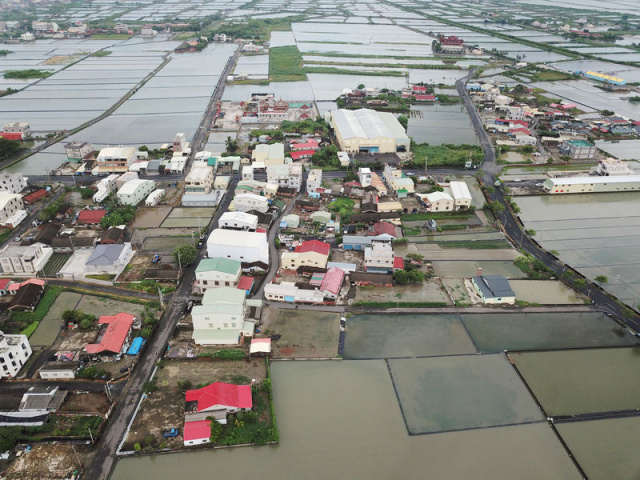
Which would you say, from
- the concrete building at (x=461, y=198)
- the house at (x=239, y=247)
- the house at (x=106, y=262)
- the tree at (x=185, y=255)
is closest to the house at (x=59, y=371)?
the house at (x=106, y=262)

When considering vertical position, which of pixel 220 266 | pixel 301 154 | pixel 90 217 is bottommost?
pixel 90 217

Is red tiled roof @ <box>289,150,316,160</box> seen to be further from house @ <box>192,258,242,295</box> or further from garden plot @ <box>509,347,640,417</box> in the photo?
garden plot @ <box>509,347,640,417</box>

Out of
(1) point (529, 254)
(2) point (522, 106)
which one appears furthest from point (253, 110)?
(1) point (529, 254)

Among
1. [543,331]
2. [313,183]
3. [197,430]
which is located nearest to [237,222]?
[313,183]

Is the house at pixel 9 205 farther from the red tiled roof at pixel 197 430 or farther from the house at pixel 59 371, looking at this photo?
the red tiled roof at pixel 197 430

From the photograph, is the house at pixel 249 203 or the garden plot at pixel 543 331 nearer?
the garden plot at pixel 543 331

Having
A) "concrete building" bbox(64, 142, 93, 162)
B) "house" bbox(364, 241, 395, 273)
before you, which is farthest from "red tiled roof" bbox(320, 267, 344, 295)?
"concrete building" bbox(64, 142, 93, 162)

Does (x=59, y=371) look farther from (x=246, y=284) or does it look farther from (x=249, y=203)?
(x=249, y=203)

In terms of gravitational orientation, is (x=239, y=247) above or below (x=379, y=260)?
above
